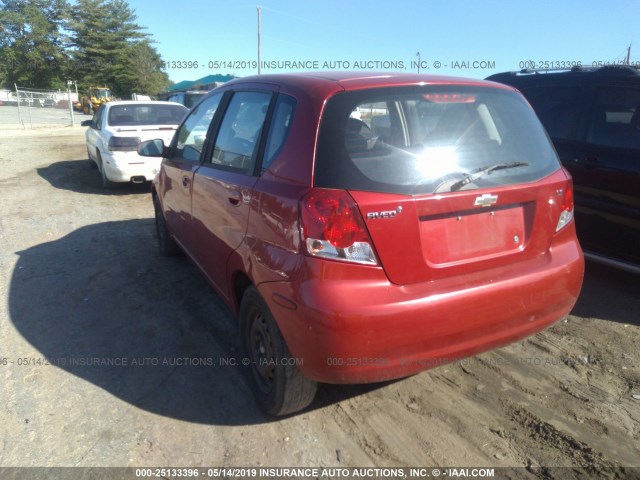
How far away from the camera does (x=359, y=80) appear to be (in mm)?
2572

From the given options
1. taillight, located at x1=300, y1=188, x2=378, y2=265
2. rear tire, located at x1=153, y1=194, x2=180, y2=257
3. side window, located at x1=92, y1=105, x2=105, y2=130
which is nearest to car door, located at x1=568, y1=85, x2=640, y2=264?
taillight, located at x1=300, y1=188, x2=378, y2=265

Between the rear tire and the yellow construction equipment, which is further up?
the yellow construction equipment

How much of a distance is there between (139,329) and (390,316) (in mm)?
2378

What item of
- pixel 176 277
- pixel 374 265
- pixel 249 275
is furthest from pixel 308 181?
pixel 176 277

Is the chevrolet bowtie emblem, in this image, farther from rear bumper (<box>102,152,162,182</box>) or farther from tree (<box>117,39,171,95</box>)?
tree (<box>117,39,171,95</box>)

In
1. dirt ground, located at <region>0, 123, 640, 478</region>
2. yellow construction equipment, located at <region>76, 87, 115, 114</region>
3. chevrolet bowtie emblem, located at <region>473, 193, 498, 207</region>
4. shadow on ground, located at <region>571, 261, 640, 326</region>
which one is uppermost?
yellow construction equipment, located at <region>76, 87, 115, 114</region>

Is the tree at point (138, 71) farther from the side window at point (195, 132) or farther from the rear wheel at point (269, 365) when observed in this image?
the rear wheel at point (269, 365)

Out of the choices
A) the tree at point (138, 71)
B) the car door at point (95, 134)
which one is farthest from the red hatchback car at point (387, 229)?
the tree at point (138, 71)

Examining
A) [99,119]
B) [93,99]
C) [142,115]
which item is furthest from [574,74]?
[93,99]

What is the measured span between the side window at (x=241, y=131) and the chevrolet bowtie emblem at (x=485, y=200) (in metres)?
1.24

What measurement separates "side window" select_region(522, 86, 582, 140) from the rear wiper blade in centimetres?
241

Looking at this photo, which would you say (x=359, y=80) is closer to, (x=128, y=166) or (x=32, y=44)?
(x=128, y=166)

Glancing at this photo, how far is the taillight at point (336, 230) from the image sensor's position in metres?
2.20

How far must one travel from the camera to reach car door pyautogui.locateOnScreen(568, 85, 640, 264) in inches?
160
